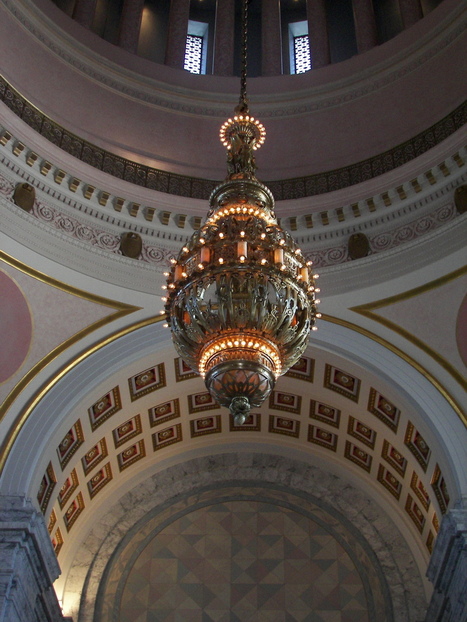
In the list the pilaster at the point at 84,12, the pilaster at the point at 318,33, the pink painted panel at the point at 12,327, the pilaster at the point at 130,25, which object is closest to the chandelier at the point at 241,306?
the pink painted panel at the point at 12,327

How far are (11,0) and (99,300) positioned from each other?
4455 millimetres

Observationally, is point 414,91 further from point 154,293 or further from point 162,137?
point 154,293

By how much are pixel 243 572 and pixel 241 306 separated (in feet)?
20.2

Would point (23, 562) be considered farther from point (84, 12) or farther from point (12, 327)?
point (84, 12)

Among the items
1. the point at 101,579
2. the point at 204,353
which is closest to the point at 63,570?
the point at 101,579

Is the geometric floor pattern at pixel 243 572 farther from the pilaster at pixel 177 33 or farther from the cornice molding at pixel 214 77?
the pilaster at pixel 177 33

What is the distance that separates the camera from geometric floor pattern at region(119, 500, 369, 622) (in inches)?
392

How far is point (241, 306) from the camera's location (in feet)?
17.2

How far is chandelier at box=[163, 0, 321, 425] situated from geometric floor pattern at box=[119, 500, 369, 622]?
5566 mm

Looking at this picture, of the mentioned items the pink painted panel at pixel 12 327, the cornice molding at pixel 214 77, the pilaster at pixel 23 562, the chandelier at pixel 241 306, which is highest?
the cornice molding at pixel 214 77

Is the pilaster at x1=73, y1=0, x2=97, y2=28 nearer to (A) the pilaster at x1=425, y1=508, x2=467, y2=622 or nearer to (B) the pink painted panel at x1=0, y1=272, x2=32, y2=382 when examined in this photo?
(B) the pink painted panel at x1=0, y1=272, x2=32, y2=382

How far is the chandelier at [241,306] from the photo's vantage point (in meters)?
5.16

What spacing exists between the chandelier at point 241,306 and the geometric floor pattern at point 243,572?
557cm

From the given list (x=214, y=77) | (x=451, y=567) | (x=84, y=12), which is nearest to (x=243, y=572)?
(x=451, y=567)
